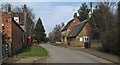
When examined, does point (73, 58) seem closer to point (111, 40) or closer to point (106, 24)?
point (111, 40)

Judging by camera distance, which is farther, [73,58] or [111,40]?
[111,40]

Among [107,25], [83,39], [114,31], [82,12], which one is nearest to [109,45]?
[114,31]

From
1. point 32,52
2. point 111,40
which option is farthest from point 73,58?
point 32,52

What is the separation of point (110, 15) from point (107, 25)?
1793 mm

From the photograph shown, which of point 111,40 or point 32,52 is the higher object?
point 111,40

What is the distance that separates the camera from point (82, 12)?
10706 cm

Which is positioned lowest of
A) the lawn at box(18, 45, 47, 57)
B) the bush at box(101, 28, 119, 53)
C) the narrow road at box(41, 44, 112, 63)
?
the narrow road at box(41, 44, 112, 63)

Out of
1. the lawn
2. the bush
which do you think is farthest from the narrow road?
the bush

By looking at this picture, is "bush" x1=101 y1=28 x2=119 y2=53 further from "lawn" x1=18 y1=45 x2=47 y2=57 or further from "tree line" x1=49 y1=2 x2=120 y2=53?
"lawn" x1=18 y1=45 x2=47 y2=57

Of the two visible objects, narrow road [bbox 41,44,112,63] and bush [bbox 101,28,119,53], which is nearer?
narrow road [bbox 41,44,112,63]

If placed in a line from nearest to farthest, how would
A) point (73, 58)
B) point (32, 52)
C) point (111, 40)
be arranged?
point (73, 58) < point (111, 40) < point (32, 52)

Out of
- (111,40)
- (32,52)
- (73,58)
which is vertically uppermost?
(111,40)

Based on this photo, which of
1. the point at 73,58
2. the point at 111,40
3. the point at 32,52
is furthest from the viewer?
the point at 32,52

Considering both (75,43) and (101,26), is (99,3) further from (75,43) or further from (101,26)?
(75,43)
